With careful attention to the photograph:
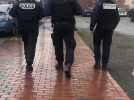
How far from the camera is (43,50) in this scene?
14.4m

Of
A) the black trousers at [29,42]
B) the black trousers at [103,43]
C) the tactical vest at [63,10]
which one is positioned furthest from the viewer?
the black trousers at [103,43]

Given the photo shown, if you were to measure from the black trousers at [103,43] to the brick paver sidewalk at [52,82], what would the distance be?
0.35 meters

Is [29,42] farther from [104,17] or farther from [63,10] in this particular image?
[104,17]

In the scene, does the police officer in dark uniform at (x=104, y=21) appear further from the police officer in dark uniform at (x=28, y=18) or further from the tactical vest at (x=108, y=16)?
the police officer in dark uniform at (x=28, y=18)

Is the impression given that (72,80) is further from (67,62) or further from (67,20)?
(67,20)

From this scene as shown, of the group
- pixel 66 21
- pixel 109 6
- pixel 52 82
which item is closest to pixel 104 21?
pixel 109 6

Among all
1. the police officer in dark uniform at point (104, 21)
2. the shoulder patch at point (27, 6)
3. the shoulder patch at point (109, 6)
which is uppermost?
the shoulder patch at point (27, 6)

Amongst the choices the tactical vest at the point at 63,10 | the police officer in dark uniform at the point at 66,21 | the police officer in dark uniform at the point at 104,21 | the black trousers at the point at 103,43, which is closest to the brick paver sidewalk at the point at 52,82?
the black trousers at the point at 103,43

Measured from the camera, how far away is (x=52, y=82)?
30.3ft

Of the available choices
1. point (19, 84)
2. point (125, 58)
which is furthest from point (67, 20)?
point (125, 58)

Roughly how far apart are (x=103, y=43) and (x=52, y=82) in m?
2.08

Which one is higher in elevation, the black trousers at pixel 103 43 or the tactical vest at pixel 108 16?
the tactical vest at pixel 108 16

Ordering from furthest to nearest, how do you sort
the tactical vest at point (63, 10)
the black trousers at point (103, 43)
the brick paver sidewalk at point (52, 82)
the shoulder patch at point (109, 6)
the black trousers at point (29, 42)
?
the black trousers at point (103, 43), the shoulder patch at point (109, 6), the black trousers at point (29, 42), the tactical vest at point (63, 10), the brick paver sidewalk at point (52, 82)

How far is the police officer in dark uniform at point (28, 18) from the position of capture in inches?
392
